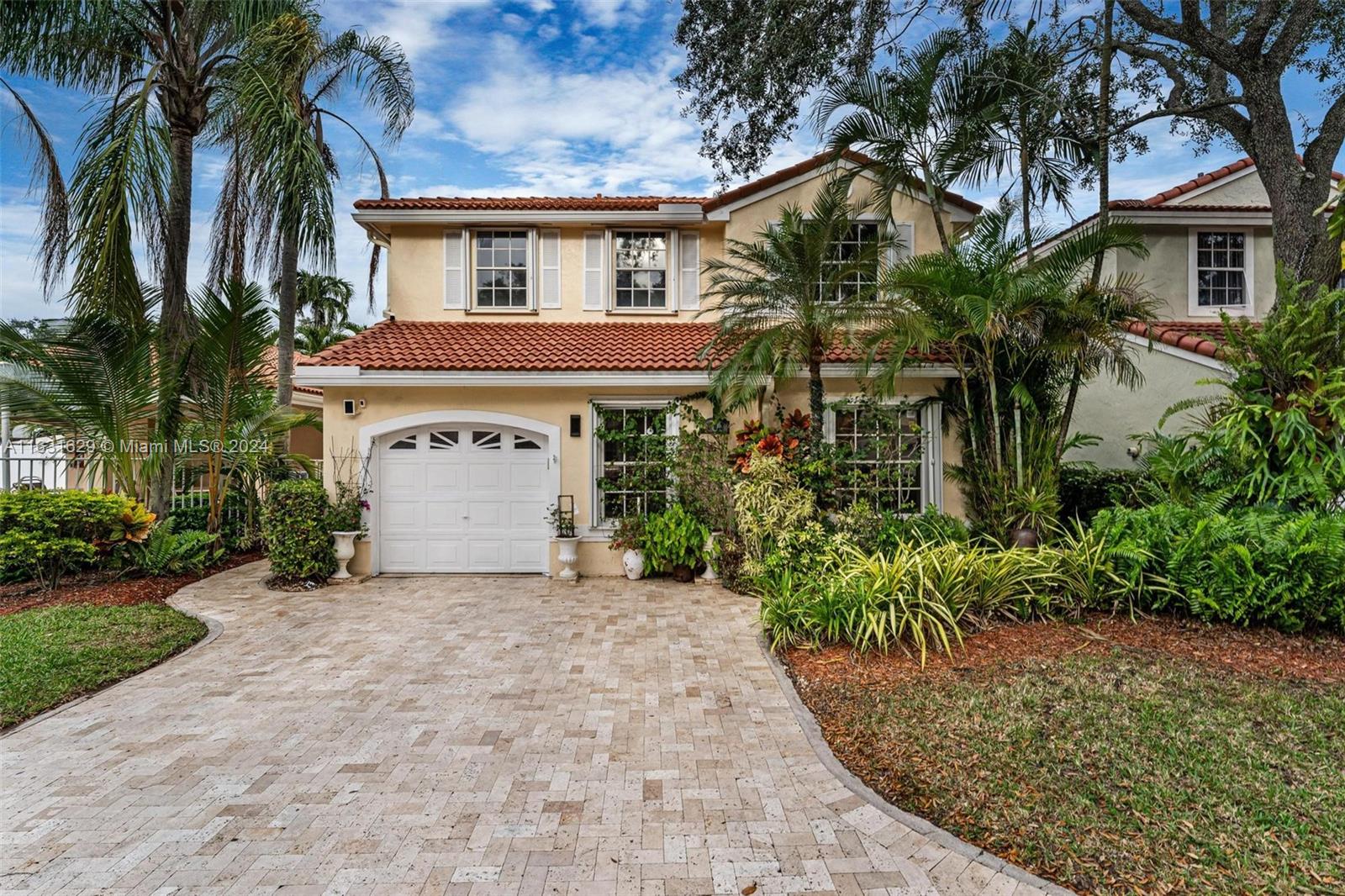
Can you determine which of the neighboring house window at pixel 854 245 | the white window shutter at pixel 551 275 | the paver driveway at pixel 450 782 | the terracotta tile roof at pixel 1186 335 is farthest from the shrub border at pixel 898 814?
the white window shutter at pixel 551 275

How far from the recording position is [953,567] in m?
6.99

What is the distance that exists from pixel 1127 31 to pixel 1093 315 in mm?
7618

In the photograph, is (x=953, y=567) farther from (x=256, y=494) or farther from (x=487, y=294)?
(x=256, y=494)

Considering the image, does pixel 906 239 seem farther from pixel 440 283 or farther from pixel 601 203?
pixel 440 283

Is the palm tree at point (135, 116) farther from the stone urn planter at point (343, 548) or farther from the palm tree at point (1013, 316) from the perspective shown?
the palm tree at point (1013, 316)

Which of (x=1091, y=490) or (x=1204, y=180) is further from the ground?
(x=1204, y=180)

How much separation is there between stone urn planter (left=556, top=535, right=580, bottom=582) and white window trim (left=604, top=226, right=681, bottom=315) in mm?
4903

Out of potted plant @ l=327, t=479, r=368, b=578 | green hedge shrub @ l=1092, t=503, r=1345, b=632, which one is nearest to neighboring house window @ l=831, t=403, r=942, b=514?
green hedge shrub @ l=1092, t=503, r=1345, b=632

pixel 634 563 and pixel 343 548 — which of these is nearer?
pixel 343 548

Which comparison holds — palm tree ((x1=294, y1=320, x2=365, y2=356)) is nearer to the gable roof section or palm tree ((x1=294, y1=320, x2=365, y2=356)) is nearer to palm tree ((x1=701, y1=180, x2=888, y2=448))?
the gable roof section

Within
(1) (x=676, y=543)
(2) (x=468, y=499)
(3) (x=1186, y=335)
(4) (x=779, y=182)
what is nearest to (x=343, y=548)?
(2) (x=468, y=499)

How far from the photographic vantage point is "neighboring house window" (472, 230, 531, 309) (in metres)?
12.7

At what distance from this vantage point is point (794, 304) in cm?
937

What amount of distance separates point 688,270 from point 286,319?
10.4 meters
